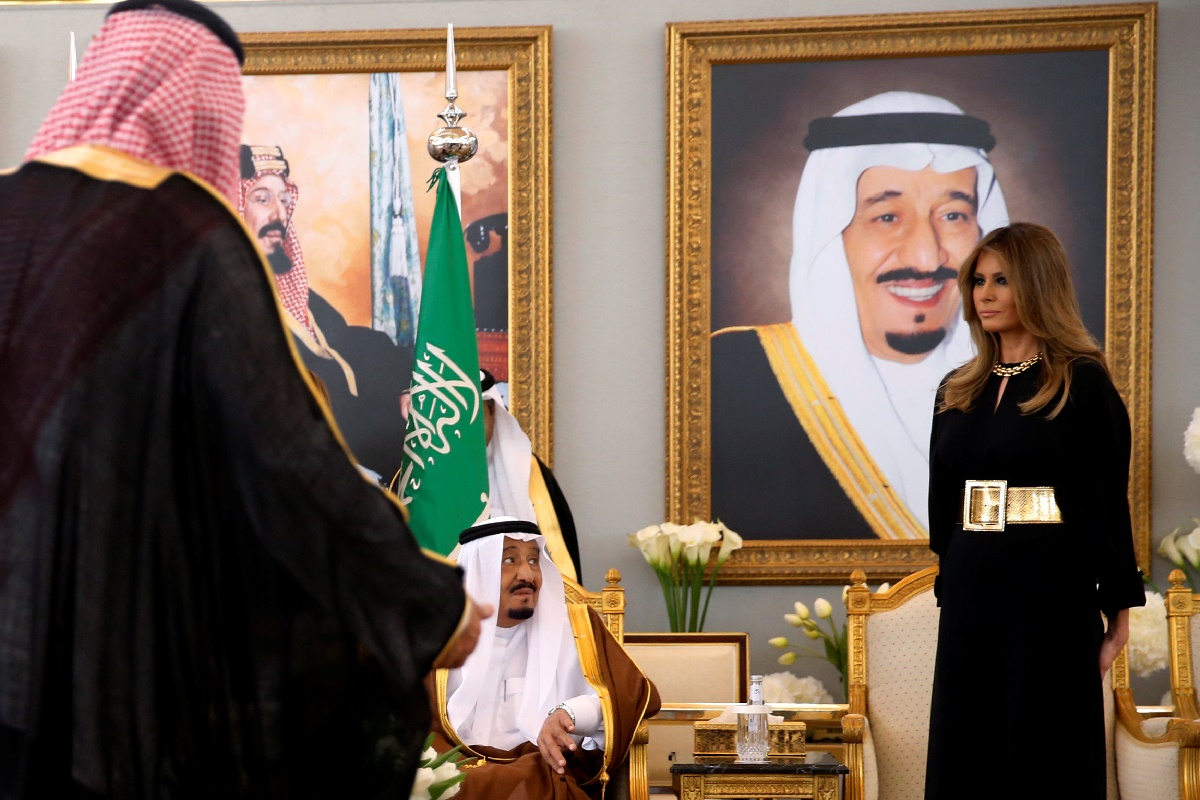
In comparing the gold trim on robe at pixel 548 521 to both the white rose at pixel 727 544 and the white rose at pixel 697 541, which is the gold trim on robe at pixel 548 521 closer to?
the white rose at pixel 697 541

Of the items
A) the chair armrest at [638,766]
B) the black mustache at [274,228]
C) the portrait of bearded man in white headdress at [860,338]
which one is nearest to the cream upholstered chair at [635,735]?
the chair armrest at [638,766]

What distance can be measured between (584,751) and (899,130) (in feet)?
9.35

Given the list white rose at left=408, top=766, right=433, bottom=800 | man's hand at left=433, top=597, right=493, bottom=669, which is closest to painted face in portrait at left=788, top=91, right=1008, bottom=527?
white rose at left=408, top=766, right=433, bottom=800

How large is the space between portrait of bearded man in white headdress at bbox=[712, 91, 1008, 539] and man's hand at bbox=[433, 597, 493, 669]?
11.9 feet

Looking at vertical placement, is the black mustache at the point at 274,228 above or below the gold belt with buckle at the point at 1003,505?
above

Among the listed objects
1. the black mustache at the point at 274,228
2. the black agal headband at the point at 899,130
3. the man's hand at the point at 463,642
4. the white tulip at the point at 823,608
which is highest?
the black agal headband at the point at 899,130

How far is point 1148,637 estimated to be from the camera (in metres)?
4.69

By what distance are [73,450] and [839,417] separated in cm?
400

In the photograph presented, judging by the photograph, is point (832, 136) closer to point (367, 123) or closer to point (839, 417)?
point (839, 417)

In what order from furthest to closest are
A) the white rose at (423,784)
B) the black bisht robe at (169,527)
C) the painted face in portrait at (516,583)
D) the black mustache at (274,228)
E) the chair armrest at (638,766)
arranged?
the black mustache at (274,228), the painted face in portrait at (516,583), the chair armrest at (638,766), the white rose at (423,784), the black bisht robe at (169,527)

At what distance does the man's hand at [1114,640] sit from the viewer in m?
3.14

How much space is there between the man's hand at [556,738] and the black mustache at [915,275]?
2.35 metres

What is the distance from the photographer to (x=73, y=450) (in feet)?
5.62

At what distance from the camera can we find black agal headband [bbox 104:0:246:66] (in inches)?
74.7
